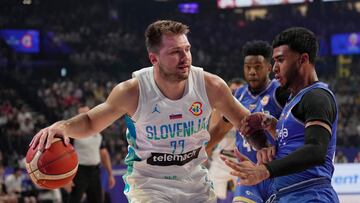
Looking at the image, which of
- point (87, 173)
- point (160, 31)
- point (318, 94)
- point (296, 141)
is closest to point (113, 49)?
point (87, 173)

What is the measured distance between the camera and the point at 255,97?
5.59m

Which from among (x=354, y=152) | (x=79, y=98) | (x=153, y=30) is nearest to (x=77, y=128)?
(x=153, y=30)

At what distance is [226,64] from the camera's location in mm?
25234

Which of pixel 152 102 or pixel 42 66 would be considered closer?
pixel 152 102

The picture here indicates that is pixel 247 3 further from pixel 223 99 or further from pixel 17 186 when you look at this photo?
pixel 223 99

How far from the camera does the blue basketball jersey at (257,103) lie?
518 centimetres

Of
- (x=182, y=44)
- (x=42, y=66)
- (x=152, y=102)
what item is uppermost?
(x=182, y=44)

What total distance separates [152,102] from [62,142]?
26.9 inches

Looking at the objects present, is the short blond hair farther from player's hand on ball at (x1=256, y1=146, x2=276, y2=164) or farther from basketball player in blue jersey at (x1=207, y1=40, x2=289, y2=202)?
basketball player in blue jersey at (x1=207, y1=40, x2=289, y2=202)

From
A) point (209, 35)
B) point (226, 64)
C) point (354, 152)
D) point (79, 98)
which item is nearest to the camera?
point (354, 152)

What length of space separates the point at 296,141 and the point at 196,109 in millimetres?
899

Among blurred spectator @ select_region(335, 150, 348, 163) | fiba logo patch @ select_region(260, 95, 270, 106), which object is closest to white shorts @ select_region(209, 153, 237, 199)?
fiba logo patch @ select_region(260, 95, 270, 106)

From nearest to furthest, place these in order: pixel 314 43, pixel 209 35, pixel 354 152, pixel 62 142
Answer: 1. pixel 314 43
2. pixel 62 142
3. pixel 354 152
4. pixel 209 35

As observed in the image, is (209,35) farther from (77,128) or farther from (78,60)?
(77,128)
